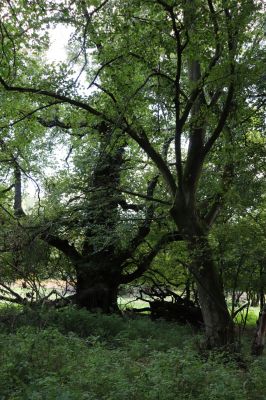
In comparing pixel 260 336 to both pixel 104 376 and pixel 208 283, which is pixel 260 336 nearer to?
pixel 208 283

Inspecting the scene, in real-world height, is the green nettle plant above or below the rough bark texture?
above

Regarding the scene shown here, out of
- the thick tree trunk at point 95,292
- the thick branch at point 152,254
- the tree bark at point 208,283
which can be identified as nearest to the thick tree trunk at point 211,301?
the tree bark at point 208,283

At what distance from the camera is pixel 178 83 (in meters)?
8.23

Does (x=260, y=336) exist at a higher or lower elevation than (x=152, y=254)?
lower

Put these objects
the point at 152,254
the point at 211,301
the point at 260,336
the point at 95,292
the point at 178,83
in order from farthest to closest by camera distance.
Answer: the point at 95,292
the point at 152,254
the point at 260,336
the point at 211,301
the point at 178,83

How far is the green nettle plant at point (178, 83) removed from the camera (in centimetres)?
768

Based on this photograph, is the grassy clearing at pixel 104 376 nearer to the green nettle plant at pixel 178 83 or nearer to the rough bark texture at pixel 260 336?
the rough bark texture at pixel 260 336

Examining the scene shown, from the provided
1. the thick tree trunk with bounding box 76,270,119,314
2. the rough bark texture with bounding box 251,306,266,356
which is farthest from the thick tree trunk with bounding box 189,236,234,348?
the thick tree trunk with bounding box 76,270,119,314

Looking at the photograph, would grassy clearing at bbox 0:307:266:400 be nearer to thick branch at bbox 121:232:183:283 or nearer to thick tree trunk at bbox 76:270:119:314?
thick branch at bbox 121:232:183:283

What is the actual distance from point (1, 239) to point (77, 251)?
4.81 meters

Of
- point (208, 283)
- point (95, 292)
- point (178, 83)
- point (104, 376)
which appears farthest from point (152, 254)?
point (104, 376)

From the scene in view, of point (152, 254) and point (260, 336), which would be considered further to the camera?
point (152, 254)

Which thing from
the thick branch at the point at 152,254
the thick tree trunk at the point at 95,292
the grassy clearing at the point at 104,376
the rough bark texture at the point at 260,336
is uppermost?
the thick branch at the point at 152,254

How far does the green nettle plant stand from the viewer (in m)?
7.68
